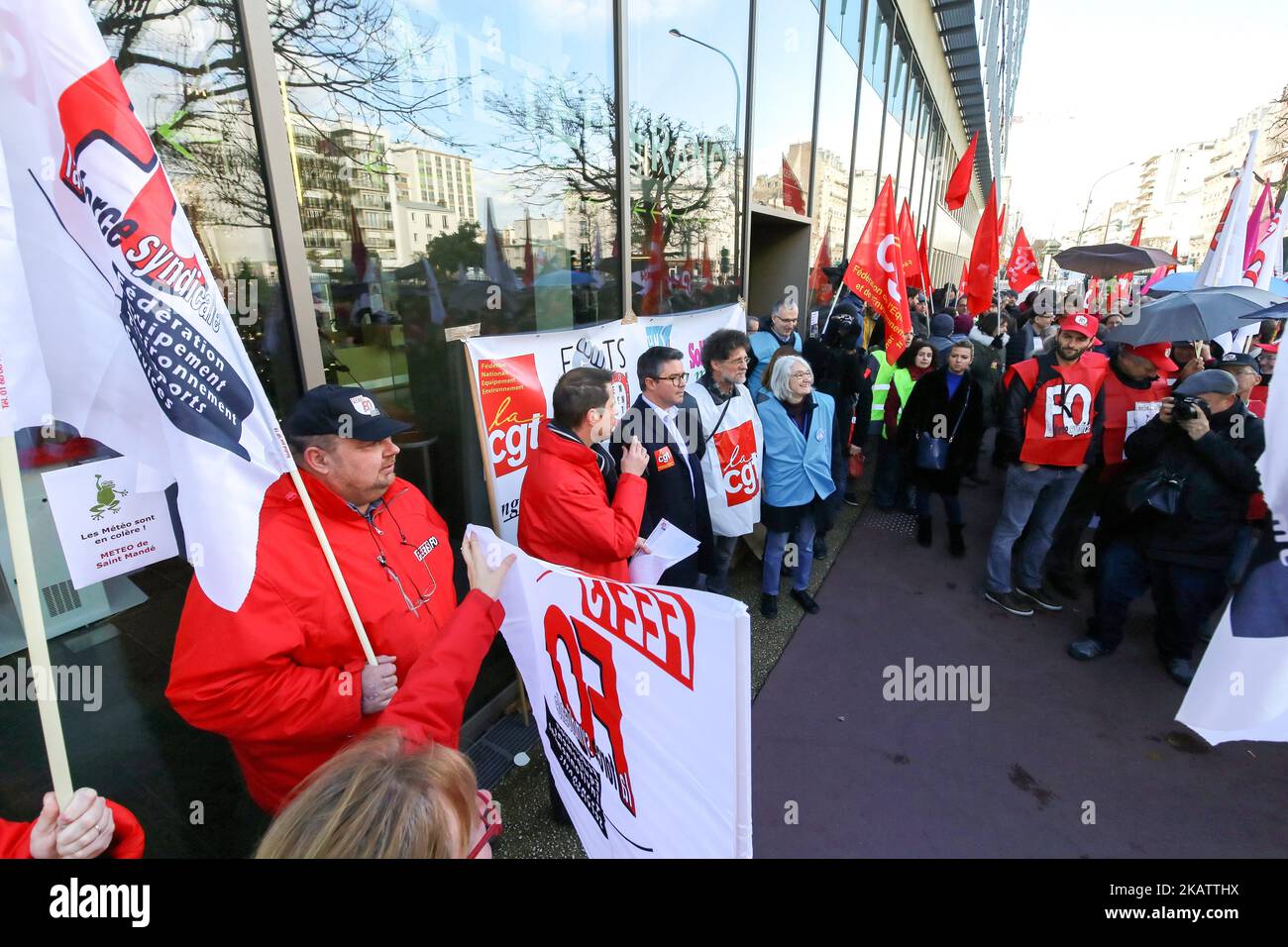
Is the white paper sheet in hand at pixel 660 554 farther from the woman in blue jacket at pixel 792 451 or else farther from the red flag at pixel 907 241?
the red flag at pixel 907 241

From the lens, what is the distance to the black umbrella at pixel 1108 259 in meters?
7.03

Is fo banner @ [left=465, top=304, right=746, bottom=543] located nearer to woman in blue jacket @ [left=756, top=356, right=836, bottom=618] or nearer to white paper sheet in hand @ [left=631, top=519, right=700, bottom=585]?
white paper sheet in hand @ [left=631, top=519, right=700, bottom=585]

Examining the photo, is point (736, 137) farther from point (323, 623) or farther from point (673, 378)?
point (323, 623)

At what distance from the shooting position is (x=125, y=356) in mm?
1293

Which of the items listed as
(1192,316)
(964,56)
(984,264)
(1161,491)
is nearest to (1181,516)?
(1161,491)

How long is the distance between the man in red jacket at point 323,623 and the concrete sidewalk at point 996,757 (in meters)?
1.74

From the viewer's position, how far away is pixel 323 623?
165cm

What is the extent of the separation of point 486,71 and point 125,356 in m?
2.69

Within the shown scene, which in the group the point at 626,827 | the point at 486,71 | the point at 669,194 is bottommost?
the point at 626,827

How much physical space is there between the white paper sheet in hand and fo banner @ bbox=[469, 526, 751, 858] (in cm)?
72
